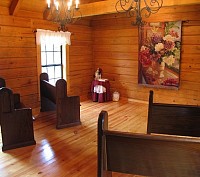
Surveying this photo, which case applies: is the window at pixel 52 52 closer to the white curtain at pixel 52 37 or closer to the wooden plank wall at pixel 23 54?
the white curtain at pixel 52 37

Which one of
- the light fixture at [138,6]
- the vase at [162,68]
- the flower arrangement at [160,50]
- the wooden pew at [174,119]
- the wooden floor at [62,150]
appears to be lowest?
the wooden floor at [62,150]

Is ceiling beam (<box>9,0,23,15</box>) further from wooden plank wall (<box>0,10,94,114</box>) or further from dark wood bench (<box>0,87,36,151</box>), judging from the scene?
dark wood bench (<box>0,87,36,151</box>)

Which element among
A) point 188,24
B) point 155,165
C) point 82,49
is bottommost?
point 155,165

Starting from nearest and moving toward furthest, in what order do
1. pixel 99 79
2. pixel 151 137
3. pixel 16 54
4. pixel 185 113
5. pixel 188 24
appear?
pixel 151 137 → pixel 185 113 → pixel 16 54 → pixel 188 24 → pixel 99 79

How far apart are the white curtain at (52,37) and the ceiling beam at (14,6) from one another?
24.2 inches

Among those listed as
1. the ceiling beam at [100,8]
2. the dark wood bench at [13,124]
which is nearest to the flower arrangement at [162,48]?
the ceiling beam at [100,8]

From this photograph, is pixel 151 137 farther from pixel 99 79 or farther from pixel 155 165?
pixel 99 79

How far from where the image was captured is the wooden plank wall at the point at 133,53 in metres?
4.67

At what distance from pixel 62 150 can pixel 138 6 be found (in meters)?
2.13

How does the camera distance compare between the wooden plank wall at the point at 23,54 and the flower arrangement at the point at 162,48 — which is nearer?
the wooden plank wall at the point at 23,54

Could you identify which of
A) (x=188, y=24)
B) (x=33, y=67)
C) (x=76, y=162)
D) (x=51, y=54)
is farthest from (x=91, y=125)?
(x=188, y=24)

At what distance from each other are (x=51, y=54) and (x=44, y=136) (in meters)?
2.37

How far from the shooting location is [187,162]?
1.29m

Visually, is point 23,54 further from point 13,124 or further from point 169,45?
point 169,45
